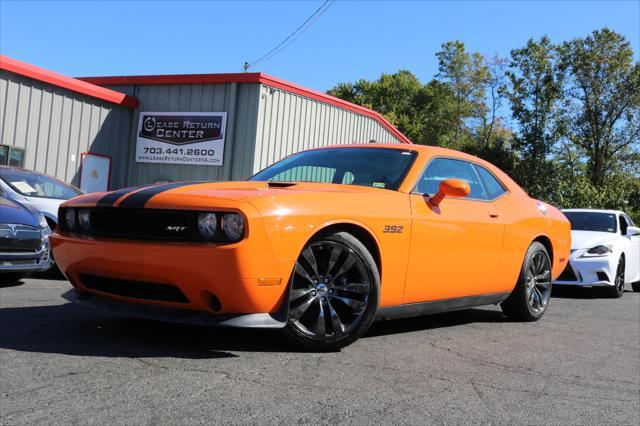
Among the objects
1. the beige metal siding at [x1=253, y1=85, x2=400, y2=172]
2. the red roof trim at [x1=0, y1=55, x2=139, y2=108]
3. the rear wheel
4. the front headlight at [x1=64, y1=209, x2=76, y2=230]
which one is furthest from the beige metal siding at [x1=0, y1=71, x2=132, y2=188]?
the rear wheel

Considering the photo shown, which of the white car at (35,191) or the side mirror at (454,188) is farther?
the white car at (35,191)

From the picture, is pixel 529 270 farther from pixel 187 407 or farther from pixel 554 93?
pixel 554 93

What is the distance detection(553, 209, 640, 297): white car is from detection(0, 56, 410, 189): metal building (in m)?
7.56

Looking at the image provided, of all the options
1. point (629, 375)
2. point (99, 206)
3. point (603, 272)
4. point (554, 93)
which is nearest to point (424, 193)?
point (629, 375)

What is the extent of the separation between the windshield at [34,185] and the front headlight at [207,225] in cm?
535

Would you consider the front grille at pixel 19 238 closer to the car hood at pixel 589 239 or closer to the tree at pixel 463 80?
the car hood at pixel 589 239

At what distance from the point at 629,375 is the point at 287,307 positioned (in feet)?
7.42

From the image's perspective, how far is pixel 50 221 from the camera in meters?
7.55

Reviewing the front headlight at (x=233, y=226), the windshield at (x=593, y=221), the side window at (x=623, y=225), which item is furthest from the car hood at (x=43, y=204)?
the side window at (x=623, y=225)

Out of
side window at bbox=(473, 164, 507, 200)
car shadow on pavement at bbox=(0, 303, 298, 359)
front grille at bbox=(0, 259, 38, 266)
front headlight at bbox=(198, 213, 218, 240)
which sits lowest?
car shadow on pavement at bbox=(0, 303, 298, 359)

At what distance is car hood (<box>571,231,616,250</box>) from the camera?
9.09 m

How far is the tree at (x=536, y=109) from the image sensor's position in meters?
41.2

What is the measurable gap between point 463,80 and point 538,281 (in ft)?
170

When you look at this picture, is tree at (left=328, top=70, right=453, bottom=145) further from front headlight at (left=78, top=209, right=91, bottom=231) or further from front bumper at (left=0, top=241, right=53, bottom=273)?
front headlight at (left=78, top=209, right=91, bottom=231)
